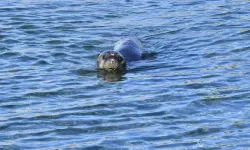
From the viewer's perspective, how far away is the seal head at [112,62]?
14648 mm

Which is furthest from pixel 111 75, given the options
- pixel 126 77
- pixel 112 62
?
pixel 126 77

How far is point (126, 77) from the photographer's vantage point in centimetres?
1416

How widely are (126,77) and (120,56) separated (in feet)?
2.49

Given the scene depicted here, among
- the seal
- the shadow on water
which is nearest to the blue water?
the shadow on water

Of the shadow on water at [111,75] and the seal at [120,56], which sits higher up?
the seal at [120,56]

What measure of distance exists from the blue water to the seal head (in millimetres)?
207

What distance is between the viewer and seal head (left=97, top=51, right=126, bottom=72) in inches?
577

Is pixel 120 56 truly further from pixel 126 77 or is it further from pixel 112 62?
pixel 126 77

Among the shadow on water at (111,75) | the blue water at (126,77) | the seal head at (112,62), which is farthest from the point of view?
the seal head at (112,62)

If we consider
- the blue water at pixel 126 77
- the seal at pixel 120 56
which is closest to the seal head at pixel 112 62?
the seal at pixel 120 56

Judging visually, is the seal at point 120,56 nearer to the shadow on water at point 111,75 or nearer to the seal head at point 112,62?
the seal head at point 112,62

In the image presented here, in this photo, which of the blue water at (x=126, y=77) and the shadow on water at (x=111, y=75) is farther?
the shadow on water at (x=111, y=75)

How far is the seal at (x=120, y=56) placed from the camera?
48.2 feet

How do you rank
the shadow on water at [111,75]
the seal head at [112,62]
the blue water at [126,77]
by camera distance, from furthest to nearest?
the seal head at [112,62], the shadow on water at [111,75], the blue water at [126,77]
